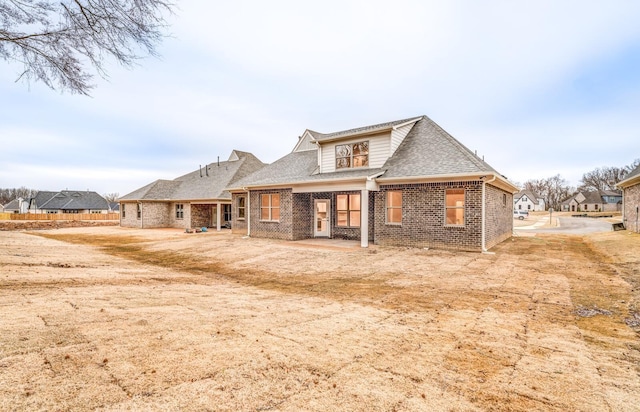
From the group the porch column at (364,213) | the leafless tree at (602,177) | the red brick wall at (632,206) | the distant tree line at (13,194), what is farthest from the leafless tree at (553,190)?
the distant tree line at (13,194)

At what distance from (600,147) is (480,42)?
6030 cm

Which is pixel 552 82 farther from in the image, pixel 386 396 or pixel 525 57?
pixel 386 396

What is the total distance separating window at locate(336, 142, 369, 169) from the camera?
1494cm

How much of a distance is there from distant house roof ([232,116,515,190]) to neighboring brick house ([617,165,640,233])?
936cm

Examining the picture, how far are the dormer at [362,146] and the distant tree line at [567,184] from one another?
313 ft

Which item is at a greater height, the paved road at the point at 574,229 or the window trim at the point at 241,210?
the window trim at the point at 241,210

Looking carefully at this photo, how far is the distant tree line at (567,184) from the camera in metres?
81.2

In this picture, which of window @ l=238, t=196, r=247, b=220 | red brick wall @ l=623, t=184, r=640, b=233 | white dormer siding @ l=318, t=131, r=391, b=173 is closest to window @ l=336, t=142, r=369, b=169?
white dormer siding @ l=318, t=131, r=391, b=173

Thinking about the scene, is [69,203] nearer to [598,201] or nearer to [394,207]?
[394,207]

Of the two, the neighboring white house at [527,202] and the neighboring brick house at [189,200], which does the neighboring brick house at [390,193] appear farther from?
the neighboring white house at [527,202]

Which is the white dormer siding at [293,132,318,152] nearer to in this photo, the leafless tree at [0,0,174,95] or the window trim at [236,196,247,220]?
the window trim at [236,196,247,220]

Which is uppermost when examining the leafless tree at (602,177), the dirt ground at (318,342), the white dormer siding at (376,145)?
the leafless tree at (602,177)

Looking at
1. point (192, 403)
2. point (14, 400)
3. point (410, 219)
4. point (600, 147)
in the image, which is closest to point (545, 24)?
point (410, 219)

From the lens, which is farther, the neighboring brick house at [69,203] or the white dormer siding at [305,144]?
the neighboring brick house at [69,203]
